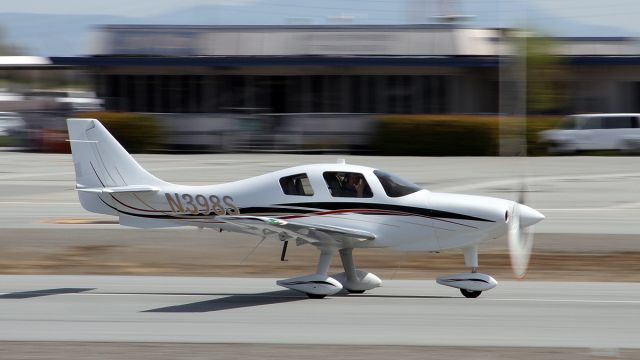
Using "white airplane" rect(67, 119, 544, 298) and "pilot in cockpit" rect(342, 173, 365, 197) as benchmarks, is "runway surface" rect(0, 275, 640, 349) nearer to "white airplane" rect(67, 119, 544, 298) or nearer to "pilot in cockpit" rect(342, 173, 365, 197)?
"white airplane" rect(67, 119, 544, 298)

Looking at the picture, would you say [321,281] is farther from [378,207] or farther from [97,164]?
[97,164]

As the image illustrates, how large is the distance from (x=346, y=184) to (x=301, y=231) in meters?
0.91

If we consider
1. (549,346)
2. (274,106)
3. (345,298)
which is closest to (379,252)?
(345,298)

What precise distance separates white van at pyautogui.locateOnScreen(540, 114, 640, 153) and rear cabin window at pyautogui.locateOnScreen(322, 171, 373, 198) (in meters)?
32.0

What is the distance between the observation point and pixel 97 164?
15508mm

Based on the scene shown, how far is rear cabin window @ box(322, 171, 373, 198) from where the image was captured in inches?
563

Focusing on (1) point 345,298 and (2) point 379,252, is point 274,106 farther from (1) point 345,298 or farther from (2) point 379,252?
(1) point 345,298

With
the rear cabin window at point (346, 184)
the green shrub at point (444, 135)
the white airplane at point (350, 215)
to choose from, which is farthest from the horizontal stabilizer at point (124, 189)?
the green shrub at point (444, 135)

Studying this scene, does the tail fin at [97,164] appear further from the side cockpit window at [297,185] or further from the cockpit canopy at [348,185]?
the cockpit canopy at [348,185]

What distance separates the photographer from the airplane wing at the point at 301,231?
44.9ft

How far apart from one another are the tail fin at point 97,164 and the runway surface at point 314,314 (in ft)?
5.03

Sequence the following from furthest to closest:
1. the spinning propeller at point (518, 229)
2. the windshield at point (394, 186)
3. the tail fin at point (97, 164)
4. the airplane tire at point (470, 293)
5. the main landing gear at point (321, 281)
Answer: the tail fin at point (97, 164) < the airplane tire at point (470, 293) < the main landing gear at point (321, 281) < the windshield at point (394, 186) < the spinning propeller at point (518, 229)

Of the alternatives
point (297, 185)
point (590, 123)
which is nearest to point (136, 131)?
point (590, 123)

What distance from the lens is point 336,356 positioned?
35.8ft
